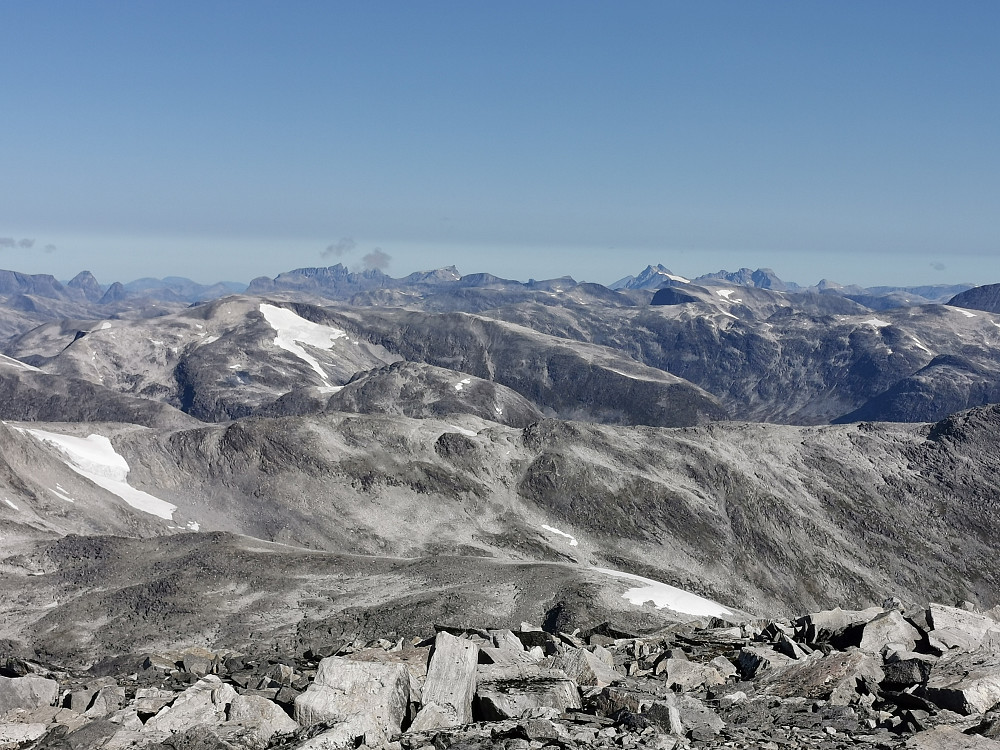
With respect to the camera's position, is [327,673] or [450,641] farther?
[450,641]

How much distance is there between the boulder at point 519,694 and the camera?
2158cm

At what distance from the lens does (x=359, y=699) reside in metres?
21.2

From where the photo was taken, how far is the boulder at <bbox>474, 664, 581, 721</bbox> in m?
21.6

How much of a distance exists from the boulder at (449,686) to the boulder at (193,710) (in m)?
5.65

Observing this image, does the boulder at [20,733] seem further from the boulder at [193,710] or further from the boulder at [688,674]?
the boulder at [688,674]

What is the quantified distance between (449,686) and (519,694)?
209 cm

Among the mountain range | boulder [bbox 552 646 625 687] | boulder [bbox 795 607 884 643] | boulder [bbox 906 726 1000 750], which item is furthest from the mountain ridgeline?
boulder [bbox 906 726 1000 750]

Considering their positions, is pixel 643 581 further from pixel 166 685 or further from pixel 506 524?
pixel 166 685

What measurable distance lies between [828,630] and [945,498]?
415 feet

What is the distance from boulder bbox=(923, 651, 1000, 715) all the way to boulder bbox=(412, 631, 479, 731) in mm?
13202

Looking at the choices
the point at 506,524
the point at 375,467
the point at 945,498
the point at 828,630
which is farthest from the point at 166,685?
the point at 945,498

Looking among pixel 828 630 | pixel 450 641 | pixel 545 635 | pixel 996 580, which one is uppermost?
pixel 450 641

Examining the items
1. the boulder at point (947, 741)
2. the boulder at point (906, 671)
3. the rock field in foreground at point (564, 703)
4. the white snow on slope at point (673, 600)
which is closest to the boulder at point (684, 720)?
the rock field in foreground at point (564, 703)

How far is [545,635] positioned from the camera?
3575 cm
